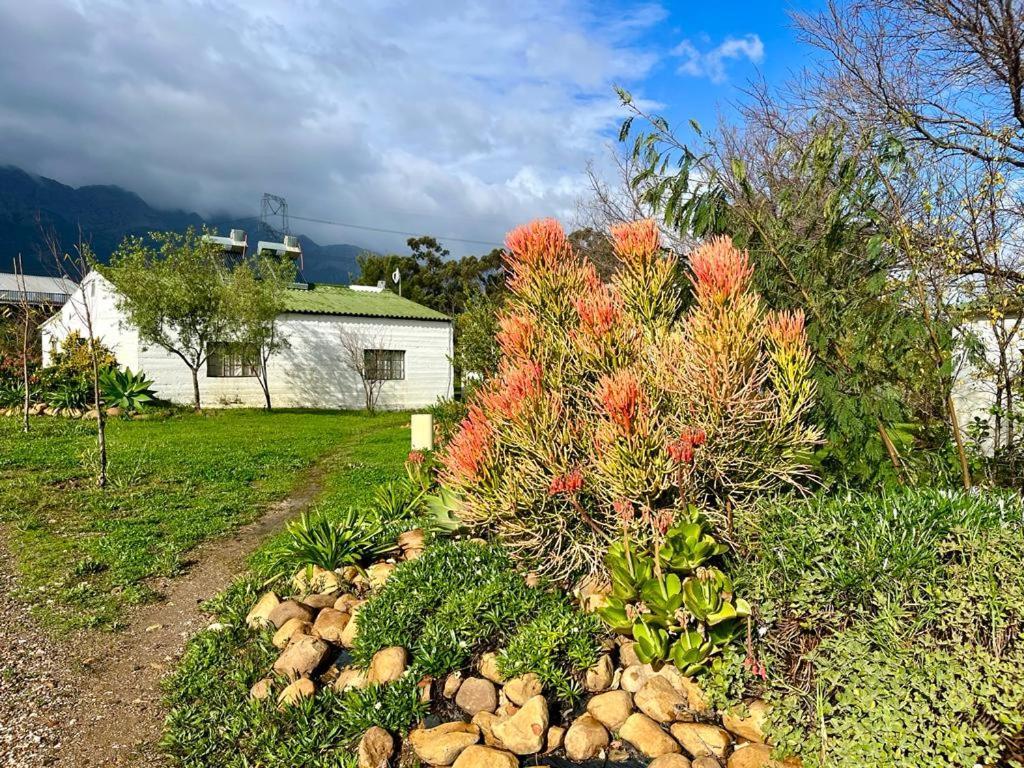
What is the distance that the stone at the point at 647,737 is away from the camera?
9.23 feet

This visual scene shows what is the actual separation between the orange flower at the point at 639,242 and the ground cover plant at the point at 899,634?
1.75 meters

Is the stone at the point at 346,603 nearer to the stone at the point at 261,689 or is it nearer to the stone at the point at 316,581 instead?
the stone at the point at 316,581

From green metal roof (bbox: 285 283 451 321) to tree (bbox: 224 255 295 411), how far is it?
0.89 metres

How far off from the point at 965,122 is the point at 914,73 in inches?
47.7

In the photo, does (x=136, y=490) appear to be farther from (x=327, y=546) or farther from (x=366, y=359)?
(x=366, y=359)

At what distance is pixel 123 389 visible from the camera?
52.3ft

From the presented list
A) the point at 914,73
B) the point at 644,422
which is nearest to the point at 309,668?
the point at 644,422

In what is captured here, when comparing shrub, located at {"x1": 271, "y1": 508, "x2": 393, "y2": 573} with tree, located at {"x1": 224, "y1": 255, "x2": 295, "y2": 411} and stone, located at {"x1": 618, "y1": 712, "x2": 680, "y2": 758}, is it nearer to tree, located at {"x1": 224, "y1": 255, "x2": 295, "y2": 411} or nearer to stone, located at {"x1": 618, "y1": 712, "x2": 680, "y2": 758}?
stone, located at {"x1": 618, "y1": 712, "x2": 680, "y2": 758}

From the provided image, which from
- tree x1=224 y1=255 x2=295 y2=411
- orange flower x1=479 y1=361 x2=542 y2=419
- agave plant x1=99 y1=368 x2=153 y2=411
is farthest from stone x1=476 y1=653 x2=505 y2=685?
tree x1=224 y1=255 x2=295 y2=411

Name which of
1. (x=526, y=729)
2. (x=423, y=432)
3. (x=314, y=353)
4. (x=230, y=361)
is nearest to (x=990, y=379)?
(x=526, y=729)

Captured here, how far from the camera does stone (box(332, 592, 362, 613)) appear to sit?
417cm

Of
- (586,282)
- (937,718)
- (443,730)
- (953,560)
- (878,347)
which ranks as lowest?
(443,730)

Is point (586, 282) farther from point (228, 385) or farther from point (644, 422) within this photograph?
point (228, 385)

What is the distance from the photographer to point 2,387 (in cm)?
1608
